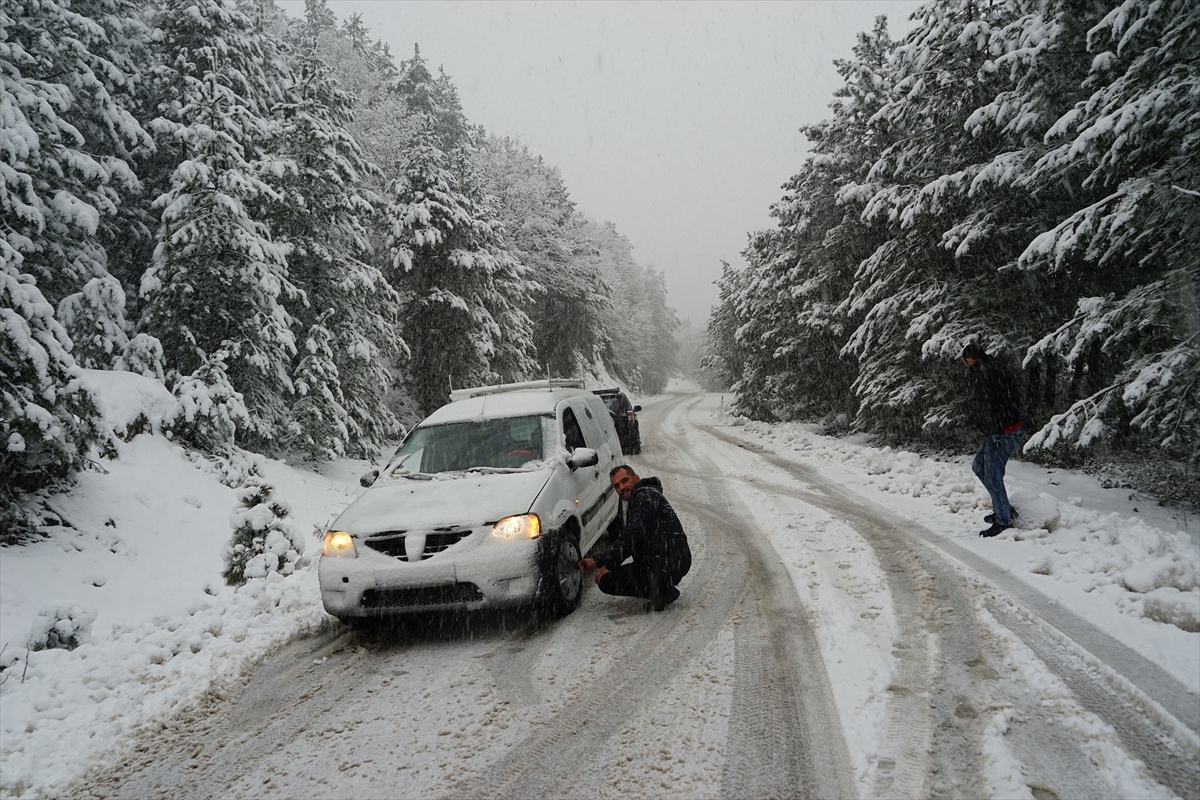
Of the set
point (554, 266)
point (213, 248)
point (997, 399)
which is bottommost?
point (997, 399)

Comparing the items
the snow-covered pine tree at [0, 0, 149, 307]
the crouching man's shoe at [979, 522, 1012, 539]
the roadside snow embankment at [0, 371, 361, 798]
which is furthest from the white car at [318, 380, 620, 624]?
the snow-covered pine tree at [0, 0, 149, 307]

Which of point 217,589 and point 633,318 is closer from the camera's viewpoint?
point 217,589

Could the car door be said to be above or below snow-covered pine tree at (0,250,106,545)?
below

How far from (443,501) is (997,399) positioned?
5.46m

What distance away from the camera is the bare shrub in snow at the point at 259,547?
652 cm

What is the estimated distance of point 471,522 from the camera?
15.3ft

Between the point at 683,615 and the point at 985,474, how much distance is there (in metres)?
3.72

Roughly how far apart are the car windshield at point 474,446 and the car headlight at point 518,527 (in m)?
0.95

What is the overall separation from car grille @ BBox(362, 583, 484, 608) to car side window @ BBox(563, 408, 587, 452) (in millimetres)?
1924

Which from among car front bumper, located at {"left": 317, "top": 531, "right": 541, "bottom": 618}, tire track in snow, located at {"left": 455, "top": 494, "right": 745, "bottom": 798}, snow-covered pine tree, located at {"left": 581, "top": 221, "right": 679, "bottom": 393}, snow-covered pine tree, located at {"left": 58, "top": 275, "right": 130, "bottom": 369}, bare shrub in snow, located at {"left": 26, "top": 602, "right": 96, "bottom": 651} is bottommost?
tire track in snow, located at {"left": 455, "top": 494, "right": 745, "bottom": 798}

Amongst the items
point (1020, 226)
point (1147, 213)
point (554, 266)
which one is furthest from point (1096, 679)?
point (554, 266)

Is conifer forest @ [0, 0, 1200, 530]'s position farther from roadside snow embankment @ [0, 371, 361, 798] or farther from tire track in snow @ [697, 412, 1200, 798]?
tire track in snow @ [697, 412, 1200, 798]

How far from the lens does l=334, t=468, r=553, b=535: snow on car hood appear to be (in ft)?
15.5

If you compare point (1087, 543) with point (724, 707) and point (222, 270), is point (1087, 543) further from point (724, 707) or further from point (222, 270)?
point (222, 270)
